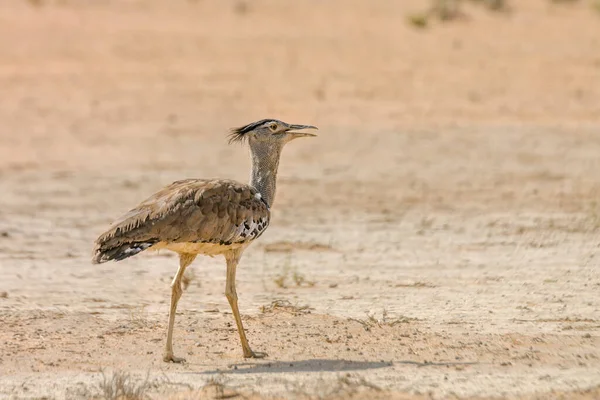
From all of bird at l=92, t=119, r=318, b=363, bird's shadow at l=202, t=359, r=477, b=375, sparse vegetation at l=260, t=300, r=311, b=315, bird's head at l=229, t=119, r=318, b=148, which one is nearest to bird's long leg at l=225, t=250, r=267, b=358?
bird at l=92, t=119, r=318, b=363

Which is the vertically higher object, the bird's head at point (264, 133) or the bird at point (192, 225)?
the bird's head at point (264, 133)

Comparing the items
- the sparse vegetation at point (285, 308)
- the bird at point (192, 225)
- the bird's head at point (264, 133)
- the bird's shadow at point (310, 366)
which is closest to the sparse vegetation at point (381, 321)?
the sparse vegetation at point (285, 308)

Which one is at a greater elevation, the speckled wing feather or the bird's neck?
the bird's neck

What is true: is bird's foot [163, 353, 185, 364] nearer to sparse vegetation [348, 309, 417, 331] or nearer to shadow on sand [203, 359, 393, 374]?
shadow on sand [203, 359, 393, 374]

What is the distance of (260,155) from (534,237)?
4026 millimetres

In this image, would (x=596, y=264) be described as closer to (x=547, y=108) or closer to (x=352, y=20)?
(x=547, y=108)

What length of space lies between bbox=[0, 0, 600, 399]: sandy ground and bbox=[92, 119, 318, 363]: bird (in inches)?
23.7

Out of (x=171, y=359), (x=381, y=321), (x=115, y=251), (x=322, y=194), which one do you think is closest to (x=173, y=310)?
(x=171, y=359)

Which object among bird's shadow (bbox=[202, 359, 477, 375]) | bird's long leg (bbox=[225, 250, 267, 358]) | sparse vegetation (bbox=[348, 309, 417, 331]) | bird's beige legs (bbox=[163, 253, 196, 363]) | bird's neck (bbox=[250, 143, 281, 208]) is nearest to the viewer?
bird's shadow (bbox=[202, 359, 477, 375])

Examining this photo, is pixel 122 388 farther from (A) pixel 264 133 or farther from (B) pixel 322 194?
(B) pixel 322 194

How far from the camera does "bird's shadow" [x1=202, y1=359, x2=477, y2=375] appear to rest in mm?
6574

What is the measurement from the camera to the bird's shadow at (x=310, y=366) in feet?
21.6

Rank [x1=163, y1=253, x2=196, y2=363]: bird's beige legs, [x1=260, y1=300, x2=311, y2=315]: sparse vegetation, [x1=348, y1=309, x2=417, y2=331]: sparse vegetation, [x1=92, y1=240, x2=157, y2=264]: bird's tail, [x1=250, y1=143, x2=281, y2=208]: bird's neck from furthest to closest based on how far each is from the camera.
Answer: [x1=260, y1=300, x2=311, y2=315]: sparse vegetation < [x1=348, y1=309, x2=417, y2=331]: sparse vegetation < [x1=250, y1=143, x2=281, y2=208]: bird's neck < [x1=163, y1=253, x2=196, y2=363]: bird's beige legs < [x1=92, y1=240, x2=157, y2=264]: bird's tail

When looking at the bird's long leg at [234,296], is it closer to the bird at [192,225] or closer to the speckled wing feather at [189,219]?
the bird at [192,225]
